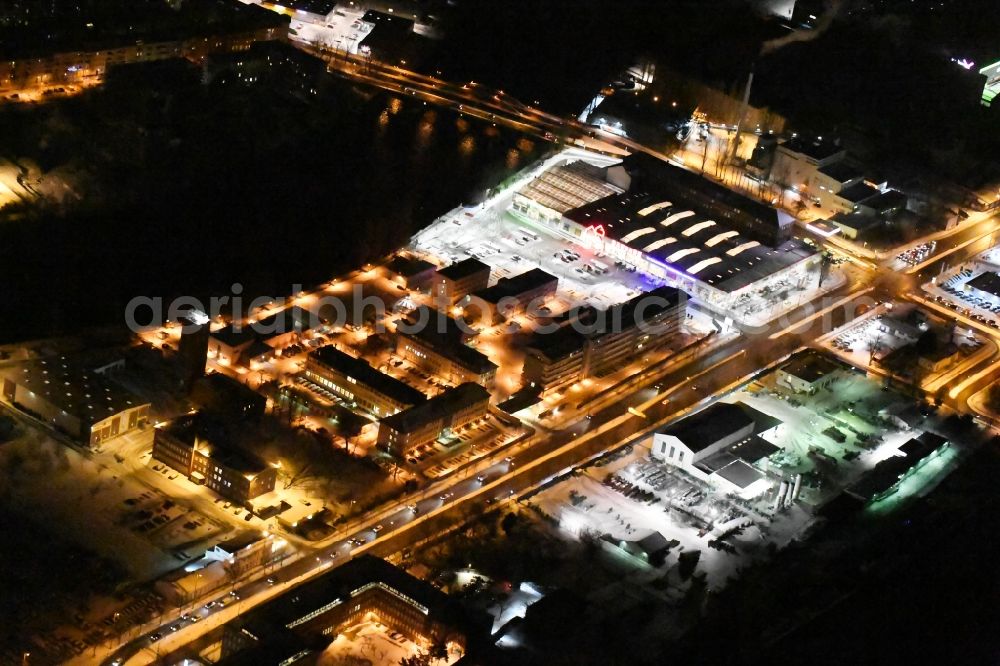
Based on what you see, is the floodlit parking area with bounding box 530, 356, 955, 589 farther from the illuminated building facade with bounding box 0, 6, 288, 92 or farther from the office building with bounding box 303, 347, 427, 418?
the illuminated building facade with bounding box 0, 6, 288, 92

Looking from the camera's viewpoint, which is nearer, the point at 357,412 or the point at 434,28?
the point at 357,412

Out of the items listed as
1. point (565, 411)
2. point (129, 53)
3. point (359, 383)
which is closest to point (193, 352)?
point (359, 383)

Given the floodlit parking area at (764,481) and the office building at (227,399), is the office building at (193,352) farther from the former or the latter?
the floodlit parking area at (764,481)

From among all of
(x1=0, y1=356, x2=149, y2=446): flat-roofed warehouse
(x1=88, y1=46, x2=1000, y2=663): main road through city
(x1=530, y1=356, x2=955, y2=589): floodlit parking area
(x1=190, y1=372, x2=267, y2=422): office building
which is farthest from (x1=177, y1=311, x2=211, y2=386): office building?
(x1=530, y1=356, x2=955, y2=589): floodlit parking area

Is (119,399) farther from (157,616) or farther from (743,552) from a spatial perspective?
(743,552)

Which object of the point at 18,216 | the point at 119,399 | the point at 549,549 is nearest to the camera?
the point at 549,549

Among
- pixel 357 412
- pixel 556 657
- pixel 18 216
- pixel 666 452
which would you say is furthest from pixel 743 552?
pixel 18 216

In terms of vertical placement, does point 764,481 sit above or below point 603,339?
below

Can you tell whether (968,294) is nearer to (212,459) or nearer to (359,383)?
(359,383)
